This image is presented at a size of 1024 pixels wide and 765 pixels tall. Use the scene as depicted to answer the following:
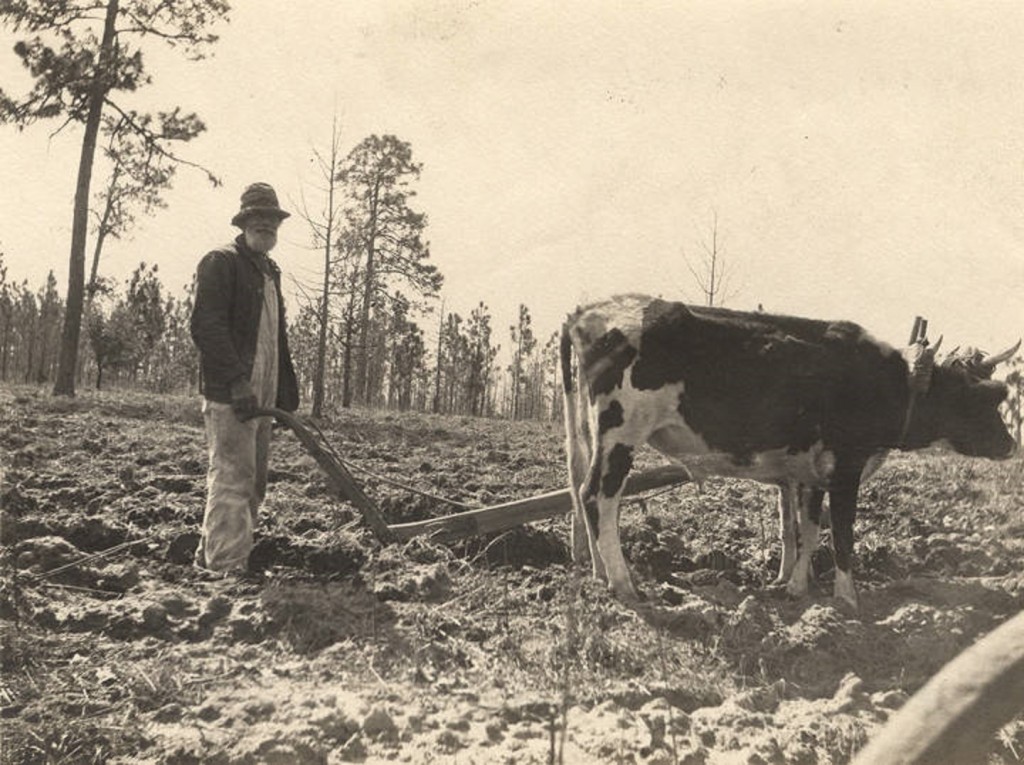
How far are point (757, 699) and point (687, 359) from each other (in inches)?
89.7

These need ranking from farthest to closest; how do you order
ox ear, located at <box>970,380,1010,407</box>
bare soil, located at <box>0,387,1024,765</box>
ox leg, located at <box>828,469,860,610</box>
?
ox ear, located at <box>970,380,1010,407</box> → ox leg, located at <box>828,469,860,610</box> → bare soil, located at <box>0,387,1024,765</box>

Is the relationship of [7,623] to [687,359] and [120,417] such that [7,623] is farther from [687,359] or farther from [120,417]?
[120,417]

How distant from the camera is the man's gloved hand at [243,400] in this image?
4781 mm

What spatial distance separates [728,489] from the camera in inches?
322

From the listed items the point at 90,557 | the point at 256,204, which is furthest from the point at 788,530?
the point at 90,557

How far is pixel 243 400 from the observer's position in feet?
15.7

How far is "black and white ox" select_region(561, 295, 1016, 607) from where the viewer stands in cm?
520

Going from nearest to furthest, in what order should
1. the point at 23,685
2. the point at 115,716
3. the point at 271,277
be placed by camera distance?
1. the point at 115,716
2. the point at 23,685
3. the point at 271,277

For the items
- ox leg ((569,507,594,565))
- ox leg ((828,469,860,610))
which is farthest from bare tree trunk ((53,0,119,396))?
ox leg ((828,469,860,610))

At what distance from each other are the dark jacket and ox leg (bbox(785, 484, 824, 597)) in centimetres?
349

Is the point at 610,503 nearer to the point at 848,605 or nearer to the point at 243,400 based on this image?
the point at 848,605

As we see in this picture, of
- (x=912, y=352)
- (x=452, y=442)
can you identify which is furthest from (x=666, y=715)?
(x=452, y=442)

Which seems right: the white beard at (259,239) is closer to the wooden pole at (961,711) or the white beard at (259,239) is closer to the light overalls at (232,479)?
the light overalls at (232,479)

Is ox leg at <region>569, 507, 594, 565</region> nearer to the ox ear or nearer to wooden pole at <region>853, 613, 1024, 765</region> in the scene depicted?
the ox ear
